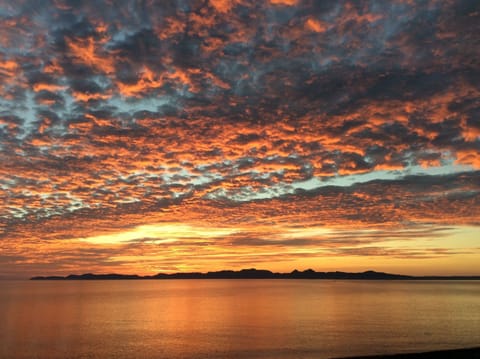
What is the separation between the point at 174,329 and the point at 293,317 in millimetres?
24977

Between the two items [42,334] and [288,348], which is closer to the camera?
[288,348]

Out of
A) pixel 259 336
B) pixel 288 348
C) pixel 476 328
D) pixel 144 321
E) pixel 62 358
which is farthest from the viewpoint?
pixel 144 321

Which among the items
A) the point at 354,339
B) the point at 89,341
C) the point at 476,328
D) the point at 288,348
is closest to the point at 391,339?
the point at 354,339

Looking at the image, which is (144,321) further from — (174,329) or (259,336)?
(259,336)

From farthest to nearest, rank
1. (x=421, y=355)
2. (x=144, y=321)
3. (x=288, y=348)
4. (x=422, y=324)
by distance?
(x=144, y=321)
(x=422, y=324)
(x=288, y=348)
(x=421, y=355)

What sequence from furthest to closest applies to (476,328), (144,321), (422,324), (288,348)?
(144,321), (422,324), (476,328), (288,348)

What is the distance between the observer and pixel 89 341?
56.8m

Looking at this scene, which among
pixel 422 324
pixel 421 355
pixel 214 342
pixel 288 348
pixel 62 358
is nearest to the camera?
pixel 421 355

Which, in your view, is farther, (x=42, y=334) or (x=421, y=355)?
(x=42, y=334)

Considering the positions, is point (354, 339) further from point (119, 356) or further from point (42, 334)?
point (42, 334)

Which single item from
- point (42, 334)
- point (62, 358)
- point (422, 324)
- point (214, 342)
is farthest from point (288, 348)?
point (42, 334)

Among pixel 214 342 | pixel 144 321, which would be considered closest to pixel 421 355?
pixel 214 342

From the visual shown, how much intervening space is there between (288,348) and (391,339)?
14.1m

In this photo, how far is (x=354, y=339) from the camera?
55.5 metres
